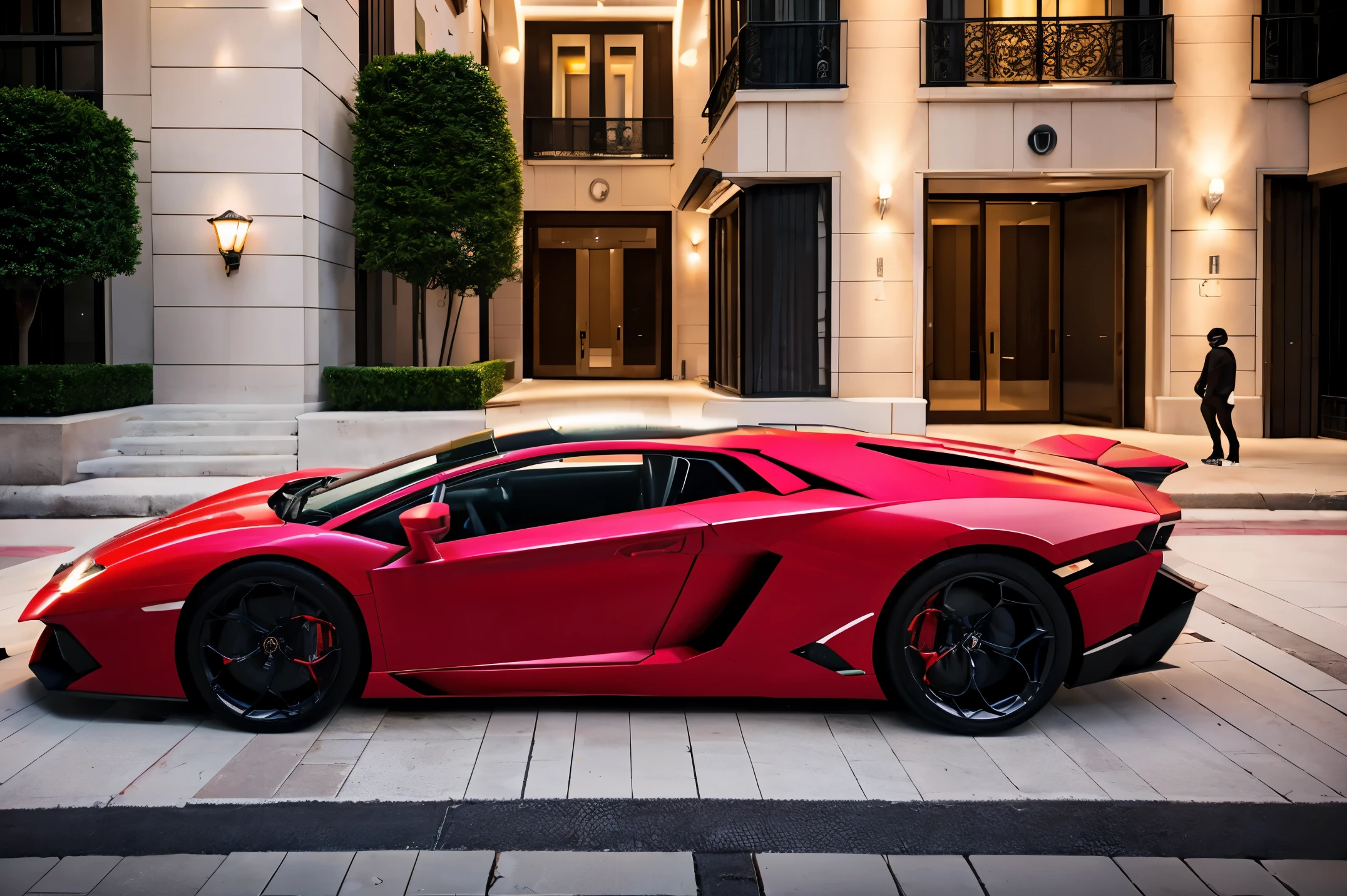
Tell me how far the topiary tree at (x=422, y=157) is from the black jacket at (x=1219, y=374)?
31.1ft

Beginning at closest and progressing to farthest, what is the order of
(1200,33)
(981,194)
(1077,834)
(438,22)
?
(1077,834), (1200,33), (981,194), (438,22)

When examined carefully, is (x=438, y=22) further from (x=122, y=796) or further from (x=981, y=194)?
(x=122, y=796)

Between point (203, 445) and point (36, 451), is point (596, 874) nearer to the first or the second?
point (36, 451)

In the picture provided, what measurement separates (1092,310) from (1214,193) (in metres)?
2.60

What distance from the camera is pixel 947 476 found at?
469 centimetres

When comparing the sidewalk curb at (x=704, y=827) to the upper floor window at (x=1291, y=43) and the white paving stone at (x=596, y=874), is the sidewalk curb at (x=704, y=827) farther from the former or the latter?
the upper floor window at (x=1291, y=43)

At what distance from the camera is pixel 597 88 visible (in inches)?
1113

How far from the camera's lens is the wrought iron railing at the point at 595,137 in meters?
28.0

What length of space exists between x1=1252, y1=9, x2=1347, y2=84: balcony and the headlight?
17091 millimetres

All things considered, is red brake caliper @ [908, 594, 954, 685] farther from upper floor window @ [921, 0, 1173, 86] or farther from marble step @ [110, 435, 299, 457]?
upper floor window @ [921, 0, 1173, 86]

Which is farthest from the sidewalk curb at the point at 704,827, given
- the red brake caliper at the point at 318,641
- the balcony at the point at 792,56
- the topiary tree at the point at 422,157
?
the balcony at the point at 792,56

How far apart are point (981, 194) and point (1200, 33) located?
3.82 m

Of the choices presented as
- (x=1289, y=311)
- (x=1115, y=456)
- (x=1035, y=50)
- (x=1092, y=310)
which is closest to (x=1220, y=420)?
(x=1289, y=311)

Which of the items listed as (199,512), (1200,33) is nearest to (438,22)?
(1200,33)
